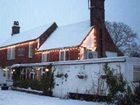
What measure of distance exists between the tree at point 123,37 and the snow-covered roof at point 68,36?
18.0m

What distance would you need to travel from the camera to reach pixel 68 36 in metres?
47.7

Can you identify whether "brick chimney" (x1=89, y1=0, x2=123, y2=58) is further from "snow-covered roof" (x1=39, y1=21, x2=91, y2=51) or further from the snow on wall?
the snow on wall

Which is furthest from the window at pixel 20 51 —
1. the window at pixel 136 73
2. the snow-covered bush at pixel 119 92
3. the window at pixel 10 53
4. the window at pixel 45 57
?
the snow-covered bush at pixel 119 92

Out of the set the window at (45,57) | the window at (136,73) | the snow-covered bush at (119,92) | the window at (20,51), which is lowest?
the snow-covered bush at (119,92)

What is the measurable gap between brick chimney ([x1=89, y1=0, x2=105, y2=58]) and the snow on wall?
11.2m

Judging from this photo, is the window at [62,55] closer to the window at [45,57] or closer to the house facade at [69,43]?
the house facade at [69,43]

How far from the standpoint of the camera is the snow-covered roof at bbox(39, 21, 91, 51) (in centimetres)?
4444

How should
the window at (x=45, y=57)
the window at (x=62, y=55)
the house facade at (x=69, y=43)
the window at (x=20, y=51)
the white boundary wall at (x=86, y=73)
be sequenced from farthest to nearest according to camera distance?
the window at (x=20, y=51) < the window at (x=45, y=57) < the window at (x=62, y=55) < the house facade at (x=69, y=43) < the white boundary wall at (x=86, y=73)

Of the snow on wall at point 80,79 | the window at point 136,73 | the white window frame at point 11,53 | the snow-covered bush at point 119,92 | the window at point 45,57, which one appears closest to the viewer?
the snow-covered bush at point 119,92

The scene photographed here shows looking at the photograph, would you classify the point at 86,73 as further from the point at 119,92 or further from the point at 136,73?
the point at 119,92

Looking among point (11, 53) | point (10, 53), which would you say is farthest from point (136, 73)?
point (10, 53)

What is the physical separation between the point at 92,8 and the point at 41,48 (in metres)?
10.4

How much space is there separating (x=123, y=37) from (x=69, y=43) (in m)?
26.9

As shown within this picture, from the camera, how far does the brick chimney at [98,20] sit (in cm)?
4422
